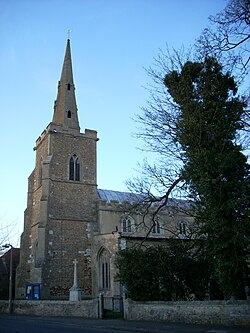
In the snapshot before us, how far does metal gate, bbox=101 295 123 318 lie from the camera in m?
20.5

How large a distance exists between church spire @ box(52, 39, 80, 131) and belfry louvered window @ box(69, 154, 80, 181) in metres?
3.01

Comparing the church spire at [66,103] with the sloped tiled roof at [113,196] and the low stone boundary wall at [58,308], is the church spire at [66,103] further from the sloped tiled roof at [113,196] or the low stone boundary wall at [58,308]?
the low stone boundary wall at [58,308]

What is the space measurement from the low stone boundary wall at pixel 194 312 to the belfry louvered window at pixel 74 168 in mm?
17423

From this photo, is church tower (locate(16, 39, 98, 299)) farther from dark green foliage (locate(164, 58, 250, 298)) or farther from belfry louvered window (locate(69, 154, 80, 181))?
dark green foliage (locate(164, 58, 250, 298))

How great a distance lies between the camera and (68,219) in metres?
32.0

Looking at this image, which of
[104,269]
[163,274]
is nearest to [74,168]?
[104,269]

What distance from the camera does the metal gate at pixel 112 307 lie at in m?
20.5

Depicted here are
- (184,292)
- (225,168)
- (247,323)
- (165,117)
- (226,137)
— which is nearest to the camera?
(247,323)

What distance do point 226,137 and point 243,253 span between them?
4.89 m

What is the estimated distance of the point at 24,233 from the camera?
113 feet

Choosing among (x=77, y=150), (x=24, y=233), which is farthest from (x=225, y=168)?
(x=24, y=233)

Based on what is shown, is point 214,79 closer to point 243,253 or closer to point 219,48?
point 219,48

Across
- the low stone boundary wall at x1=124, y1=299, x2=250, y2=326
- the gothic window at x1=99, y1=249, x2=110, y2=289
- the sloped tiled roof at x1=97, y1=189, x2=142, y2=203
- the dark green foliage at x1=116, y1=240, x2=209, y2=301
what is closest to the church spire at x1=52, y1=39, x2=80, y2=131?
the sloped tiled roof at x1=97, y1=189, x2=142, y2=203

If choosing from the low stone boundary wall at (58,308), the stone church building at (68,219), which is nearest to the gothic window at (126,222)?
the stone church building at (68,219)
